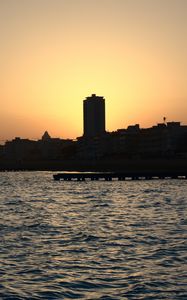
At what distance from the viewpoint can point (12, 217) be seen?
139 ft

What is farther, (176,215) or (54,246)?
(176,215)

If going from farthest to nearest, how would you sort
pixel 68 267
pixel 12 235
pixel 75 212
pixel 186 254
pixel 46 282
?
1. pixel 75 212
2. pixel 12 235
3. pixel 186 254
4. pixel 68 267
5. pixel 46 282

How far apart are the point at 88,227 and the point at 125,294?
17.4 meters

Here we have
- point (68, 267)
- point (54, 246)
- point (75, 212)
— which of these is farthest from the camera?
point (75, 212)

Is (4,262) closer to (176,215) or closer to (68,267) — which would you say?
(68,267)

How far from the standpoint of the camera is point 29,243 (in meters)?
27.5

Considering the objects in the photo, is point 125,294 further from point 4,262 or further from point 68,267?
Answer: point 4,262

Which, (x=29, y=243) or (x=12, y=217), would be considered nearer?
(x=29, y=243)

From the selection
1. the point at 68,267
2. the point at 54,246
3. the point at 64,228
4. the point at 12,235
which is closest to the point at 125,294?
the point at 68,267

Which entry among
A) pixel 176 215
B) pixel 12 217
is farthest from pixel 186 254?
pixel 12 217

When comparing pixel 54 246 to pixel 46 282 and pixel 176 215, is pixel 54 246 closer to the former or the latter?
pixel 46 282

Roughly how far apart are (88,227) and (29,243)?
741 centimetres

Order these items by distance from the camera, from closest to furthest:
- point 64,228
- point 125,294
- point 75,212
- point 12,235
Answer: point 125,294, point 12,235, point 64,228, point 75,212

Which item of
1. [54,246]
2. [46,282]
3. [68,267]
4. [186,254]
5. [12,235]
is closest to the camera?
[46,282]
